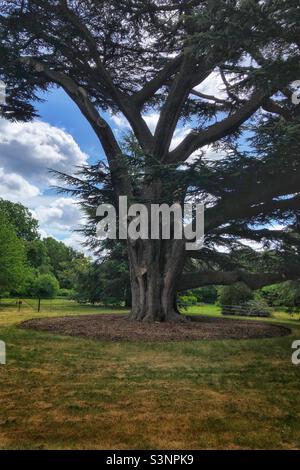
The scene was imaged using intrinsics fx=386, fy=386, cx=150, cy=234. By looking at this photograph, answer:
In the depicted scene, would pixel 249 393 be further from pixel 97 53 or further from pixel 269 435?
pixel 97 53

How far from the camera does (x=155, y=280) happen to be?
1362 centimetres

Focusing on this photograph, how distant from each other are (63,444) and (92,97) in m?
15.2

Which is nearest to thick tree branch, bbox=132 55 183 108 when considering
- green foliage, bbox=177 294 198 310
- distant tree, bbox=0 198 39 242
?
green foliage, bbox=177 294 198 310

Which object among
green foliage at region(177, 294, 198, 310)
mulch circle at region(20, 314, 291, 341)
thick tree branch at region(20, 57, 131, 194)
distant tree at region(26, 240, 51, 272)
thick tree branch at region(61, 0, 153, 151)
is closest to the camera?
mulch circle at region(20, 314, 291, 341)

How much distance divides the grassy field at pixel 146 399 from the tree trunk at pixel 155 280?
5.56m

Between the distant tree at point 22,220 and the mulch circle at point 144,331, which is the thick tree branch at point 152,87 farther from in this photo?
the distant tree at point 22,220

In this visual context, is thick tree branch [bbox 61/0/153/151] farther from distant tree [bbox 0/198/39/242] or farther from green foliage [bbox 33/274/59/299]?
distant tree [bbox 0/198/39/242]

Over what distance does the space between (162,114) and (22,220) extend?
4235 centimetres

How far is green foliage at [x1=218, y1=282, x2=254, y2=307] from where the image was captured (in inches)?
985

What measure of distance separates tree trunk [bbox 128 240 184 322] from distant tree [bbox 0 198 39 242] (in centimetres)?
4115

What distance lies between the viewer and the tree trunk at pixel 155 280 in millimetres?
13414

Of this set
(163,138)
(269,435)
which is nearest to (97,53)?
(163,138)

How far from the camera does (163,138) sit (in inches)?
577

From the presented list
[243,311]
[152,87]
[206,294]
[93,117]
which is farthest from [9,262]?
[206,294]
